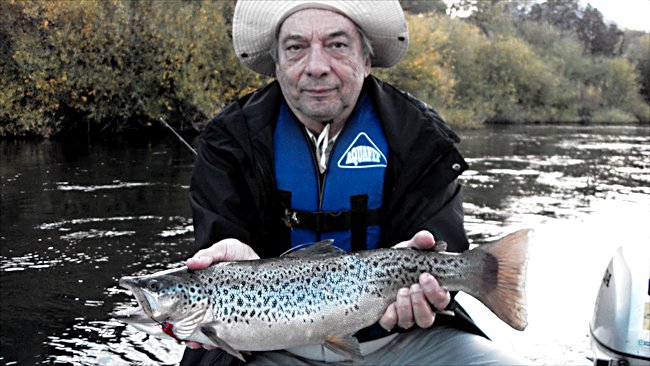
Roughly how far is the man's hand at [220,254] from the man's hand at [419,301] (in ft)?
2.45

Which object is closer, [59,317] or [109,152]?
[59,317]

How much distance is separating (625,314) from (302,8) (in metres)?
2.15

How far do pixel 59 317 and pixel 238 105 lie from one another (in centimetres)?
347

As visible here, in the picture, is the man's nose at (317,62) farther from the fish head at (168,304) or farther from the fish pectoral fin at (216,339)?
the fish pectoral fin at (216,339)

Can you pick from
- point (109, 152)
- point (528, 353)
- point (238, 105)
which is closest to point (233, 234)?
point (238, 105)

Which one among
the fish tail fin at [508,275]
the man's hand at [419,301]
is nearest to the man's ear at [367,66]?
the man's hand at [419,301]

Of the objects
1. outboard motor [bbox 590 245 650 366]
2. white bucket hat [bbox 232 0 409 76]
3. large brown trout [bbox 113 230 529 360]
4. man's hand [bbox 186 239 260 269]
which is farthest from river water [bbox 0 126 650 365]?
white bucket hat [bbox 232 0 409 76]

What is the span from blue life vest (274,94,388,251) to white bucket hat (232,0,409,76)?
1.74 ft

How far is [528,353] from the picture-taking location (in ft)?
17.0

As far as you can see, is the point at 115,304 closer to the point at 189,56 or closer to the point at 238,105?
the point at 238,105

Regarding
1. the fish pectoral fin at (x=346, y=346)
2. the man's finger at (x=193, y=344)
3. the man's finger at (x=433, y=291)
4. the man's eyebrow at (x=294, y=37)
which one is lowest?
the man's finger at (x=193, y=344)

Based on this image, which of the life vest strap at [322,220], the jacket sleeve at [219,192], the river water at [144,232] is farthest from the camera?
the river water at [144,232]

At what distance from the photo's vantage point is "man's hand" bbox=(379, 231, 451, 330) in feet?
9.81

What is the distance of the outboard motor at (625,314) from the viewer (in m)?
3.15
